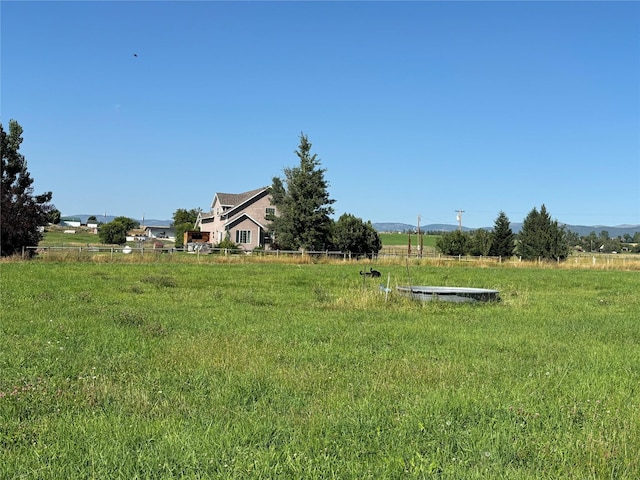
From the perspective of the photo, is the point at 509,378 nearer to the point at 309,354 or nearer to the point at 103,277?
the point at 309,354

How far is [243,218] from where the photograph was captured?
6034 cm

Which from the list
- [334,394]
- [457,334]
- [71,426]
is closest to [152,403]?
[71,426]

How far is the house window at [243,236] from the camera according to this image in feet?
198

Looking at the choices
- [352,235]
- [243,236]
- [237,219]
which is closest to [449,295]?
[352,235]

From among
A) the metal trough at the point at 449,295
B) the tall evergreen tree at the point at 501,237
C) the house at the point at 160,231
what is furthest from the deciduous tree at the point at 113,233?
the metal trough at the point at 449,295

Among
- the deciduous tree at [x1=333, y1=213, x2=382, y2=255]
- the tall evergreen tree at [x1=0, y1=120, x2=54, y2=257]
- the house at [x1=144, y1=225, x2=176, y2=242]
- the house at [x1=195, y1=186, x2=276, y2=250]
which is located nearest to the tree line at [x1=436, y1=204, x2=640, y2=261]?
the deciduous tree at [x1=333, y1=213, x2=382, y2=255]

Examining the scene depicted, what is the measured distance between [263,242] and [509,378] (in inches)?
2204

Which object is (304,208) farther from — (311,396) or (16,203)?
(311,396)

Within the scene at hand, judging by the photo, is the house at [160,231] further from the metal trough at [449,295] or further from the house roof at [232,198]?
the metal trough at [449,295]

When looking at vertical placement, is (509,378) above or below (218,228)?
below

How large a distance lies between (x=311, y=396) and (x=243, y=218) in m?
55.3

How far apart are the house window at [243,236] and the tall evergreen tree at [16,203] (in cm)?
2369

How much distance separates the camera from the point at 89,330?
9.53 m

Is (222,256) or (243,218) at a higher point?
(243,218)
